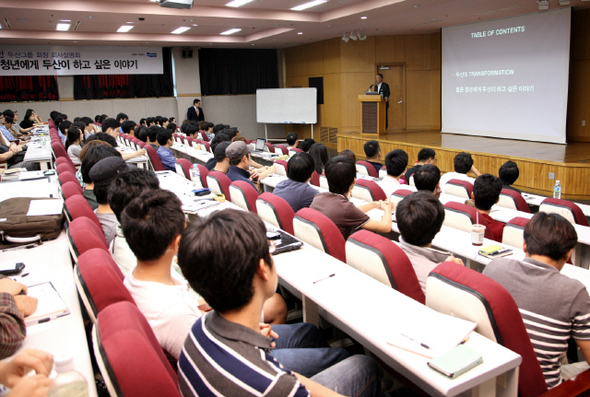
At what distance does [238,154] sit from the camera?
4.91m

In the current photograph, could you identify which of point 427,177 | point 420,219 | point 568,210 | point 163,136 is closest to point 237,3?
point 163,136

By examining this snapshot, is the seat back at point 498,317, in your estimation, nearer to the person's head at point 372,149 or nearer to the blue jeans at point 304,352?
the blue jeans at point 304,352

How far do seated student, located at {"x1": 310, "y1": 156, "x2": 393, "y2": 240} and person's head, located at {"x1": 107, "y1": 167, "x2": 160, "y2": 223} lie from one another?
124 cm

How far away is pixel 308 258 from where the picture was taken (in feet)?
8.18

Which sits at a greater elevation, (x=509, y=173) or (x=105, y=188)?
(x=105, y=188)

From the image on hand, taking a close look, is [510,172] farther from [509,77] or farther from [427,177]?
[509,77]

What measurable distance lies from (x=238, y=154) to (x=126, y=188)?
2.51m

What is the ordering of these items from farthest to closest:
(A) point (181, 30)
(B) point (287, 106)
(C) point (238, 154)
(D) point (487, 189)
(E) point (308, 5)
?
(B) point (287, 106) < (A) point (181, 30) < (E) point (308, 5) < (C) point (238, 154) < (D) point (487, 189)

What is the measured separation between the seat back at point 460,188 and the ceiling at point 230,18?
17.5 ft

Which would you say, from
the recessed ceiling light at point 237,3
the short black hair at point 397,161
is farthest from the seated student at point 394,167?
the recessed ceiling light at point 237,3

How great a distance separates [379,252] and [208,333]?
1088 mm

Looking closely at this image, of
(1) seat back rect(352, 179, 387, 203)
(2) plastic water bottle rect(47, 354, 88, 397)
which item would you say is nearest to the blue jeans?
(2) plastic water bottle rect(47, 354, 88, 397)

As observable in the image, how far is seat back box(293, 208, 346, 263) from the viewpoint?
8.89 ft

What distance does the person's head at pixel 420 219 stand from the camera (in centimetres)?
233
